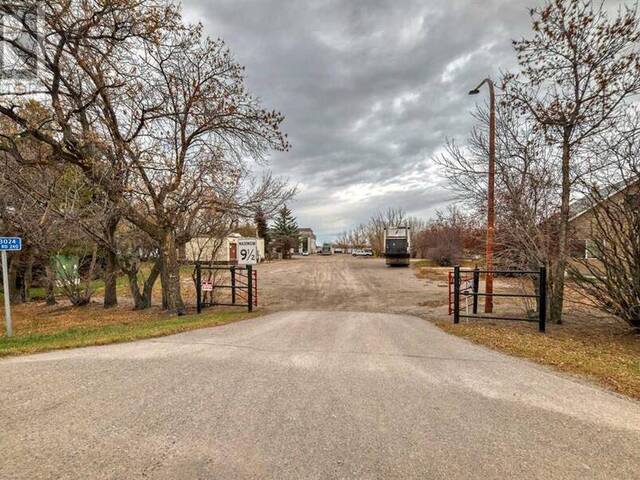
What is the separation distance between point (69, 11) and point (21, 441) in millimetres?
9236

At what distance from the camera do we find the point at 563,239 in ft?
29.1

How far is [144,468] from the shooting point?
7.56ft

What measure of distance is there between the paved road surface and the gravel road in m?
0.01

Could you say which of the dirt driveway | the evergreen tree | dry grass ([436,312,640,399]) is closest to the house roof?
dry grass ([436,312,640,399])

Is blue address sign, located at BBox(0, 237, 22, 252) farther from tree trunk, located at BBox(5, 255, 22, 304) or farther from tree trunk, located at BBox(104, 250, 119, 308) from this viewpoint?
tree trunk, located at BBox(5, 255, 22, 304)

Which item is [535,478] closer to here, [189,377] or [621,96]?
[189,377]

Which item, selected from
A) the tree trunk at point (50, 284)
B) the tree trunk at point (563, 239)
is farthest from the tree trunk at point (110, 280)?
the tree trunk at point (563, 239)

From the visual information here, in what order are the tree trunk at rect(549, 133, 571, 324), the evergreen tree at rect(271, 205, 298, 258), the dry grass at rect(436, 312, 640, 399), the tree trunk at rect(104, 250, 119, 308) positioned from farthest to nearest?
the evergreen tree at rect(271, 205, 298, 258) < the tree trunk at rect(104, 250, 119, 308) < the tree trunk at rect(549, 133, 571, 324) < the dry grass at rect(436, 312, 640, 399)

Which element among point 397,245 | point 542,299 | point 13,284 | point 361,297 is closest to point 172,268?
point 361,297

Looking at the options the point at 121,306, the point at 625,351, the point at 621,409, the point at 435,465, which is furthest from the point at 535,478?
the point at 121,306

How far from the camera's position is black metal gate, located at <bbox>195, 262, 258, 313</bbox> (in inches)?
427

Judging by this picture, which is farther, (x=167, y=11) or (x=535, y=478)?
(x=167, y=11)

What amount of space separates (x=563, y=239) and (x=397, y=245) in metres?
21.4

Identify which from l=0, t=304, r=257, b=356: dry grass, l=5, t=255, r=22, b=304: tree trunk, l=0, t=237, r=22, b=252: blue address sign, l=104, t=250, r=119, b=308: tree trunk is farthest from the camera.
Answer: l=5, t=255, r=22, b=304: tree trunk
